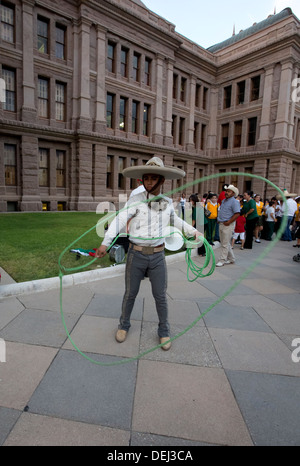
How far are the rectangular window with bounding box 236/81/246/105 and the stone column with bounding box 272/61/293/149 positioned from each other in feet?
14.4

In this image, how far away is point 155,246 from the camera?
313 cm

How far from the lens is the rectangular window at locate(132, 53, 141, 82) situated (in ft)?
76.2

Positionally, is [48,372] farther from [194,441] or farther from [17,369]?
[194,441]

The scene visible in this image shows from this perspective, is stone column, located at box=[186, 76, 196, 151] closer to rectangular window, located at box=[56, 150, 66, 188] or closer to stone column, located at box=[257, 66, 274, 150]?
stone column, located at box=[257, 66, 274, 150]

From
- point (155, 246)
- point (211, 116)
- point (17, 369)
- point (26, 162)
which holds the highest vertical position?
point (211, 116)

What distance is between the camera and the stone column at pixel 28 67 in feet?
56.9

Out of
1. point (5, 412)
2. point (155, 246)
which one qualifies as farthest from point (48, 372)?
point (155, 246)

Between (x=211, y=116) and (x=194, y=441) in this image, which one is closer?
(x=194, y=441)

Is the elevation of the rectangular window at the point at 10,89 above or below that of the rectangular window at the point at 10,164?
above

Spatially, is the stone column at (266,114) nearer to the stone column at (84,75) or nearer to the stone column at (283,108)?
the stone column at (283,108)

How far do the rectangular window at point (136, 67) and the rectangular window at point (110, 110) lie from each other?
3241 mm

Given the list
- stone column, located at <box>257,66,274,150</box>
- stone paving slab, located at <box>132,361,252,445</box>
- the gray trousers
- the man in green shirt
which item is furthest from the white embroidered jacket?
stone column, located at <box>257,66,274,150</box>

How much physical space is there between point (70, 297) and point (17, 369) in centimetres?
191

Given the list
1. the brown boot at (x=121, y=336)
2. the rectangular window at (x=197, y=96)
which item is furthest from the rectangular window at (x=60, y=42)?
the brown boot at (x=121, y=336)
